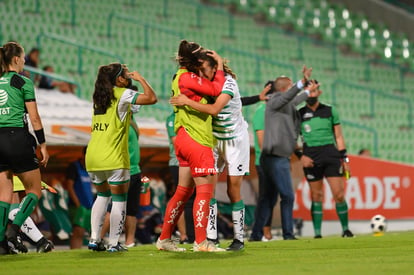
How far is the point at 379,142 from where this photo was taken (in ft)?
72.3

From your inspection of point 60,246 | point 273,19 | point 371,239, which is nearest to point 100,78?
point 371,239

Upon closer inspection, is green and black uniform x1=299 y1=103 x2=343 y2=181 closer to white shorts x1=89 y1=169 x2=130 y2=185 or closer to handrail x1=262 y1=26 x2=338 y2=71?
white shorts x1=89 y1=169 x2=130 y2=185

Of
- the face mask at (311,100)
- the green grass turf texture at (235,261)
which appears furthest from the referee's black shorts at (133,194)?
the face mask at (311,100)

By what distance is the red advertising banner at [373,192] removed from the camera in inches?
662

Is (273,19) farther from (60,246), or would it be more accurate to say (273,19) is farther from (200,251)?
(200,251)

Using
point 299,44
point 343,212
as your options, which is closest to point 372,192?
point 343,212

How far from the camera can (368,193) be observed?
1727 cm

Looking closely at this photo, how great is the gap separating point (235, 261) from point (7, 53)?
3016mm

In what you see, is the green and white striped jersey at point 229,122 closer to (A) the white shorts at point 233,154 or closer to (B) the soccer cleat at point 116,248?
(A) the white shorts at point 233,154

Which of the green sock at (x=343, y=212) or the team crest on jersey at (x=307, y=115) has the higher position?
the team crest on jersey at (x=307, y=115)

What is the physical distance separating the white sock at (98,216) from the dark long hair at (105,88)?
879mm

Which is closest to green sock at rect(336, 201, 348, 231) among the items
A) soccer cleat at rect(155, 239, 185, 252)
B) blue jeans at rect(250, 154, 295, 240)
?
blue jeans at rect(250, 154, 295, 240)

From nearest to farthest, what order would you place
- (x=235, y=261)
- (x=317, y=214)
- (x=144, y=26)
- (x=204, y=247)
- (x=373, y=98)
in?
1. (x=235, y=261)
2. (x=204, y=247)
3. (x=317, y=214)
4. (x=144, y=26)
5. (x=373, y=98)

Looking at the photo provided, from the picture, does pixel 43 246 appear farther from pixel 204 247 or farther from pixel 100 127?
pixel 204 247
